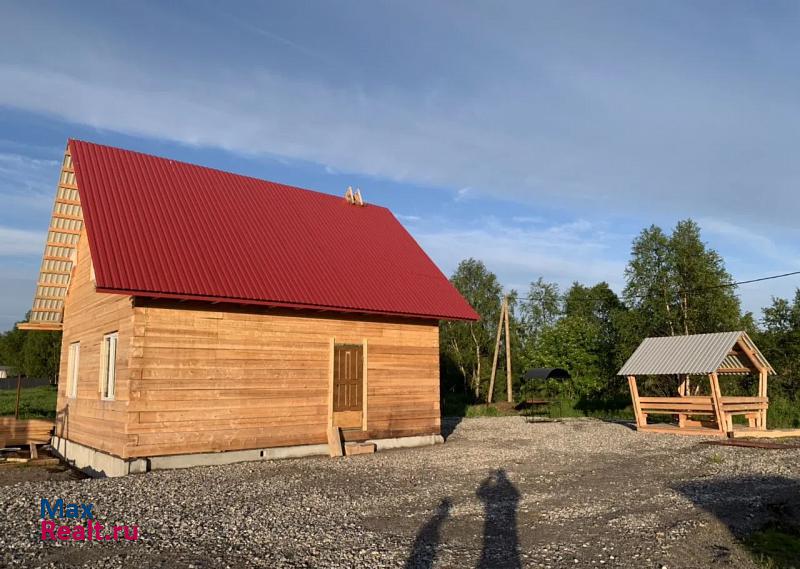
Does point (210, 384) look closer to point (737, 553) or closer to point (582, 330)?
point (737, 553)

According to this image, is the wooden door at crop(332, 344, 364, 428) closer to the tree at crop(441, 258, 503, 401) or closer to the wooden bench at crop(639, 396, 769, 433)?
the wooden bench at crop(639, 396, 769, 433)

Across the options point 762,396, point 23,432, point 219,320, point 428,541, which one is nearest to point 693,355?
point 762,396

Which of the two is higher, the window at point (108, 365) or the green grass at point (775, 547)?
the window at point (108, 365)

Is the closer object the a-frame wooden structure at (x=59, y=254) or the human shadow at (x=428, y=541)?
the human shadow at (x=428, y=541)

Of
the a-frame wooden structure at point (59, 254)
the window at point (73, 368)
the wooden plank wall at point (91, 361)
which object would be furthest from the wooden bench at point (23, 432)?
the a-frame wooden structure at point (59, 254)

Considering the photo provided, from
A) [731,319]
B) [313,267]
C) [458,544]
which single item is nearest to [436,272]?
[313,267]

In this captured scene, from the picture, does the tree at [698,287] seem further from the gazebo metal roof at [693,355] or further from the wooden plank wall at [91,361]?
the wooden plank wall at [91,361]

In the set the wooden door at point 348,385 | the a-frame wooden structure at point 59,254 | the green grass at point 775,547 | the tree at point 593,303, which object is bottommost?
the green grass at point 775,547

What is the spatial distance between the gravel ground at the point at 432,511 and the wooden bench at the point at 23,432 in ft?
12.5

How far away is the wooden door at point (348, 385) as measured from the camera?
564 inches

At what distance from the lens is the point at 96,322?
14.3 meters

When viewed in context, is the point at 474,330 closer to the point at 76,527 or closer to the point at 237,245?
the point at 237,245

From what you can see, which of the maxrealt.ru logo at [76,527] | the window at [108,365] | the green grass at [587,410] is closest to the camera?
the maxrealt.ru logo at [76,527]

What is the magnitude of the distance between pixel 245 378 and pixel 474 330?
3563cm
